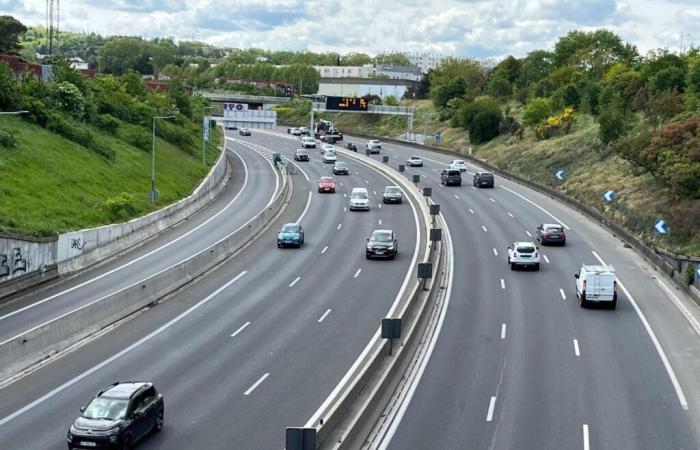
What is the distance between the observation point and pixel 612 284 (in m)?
40.6

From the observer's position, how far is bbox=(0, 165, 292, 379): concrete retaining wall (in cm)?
3059

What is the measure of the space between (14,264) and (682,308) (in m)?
31.2

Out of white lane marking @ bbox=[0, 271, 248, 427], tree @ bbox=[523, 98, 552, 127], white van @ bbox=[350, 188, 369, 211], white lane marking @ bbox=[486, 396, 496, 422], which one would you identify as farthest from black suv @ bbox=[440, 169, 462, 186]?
white lane marking @ bbox=[486, 396, 496, 422]

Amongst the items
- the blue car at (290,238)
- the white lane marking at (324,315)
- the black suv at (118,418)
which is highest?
the black suv at (118,418)

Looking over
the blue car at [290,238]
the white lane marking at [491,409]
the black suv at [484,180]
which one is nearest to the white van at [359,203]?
the blue car at [290,238]

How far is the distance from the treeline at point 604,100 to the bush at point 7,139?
4478cm

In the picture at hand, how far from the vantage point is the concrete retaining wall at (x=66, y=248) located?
148 ft

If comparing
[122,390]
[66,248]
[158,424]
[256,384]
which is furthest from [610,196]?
[122,390]

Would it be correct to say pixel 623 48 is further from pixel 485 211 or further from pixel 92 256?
pixel 92 256

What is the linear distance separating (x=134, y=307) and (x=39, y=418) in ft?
48.0

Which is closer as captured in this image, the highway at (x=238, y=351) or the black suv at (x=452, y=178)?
the highway at (x=238, y=351)

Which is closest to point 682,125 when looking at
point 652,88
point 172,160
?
point 652,88

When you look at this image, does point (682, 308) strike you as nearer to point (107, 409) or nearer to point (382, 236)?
point (382, 236)

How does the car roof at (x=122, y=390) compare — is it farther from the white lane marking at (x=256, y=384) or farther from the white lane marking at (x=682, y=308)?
the white lane marking at (x=682, y=308)
